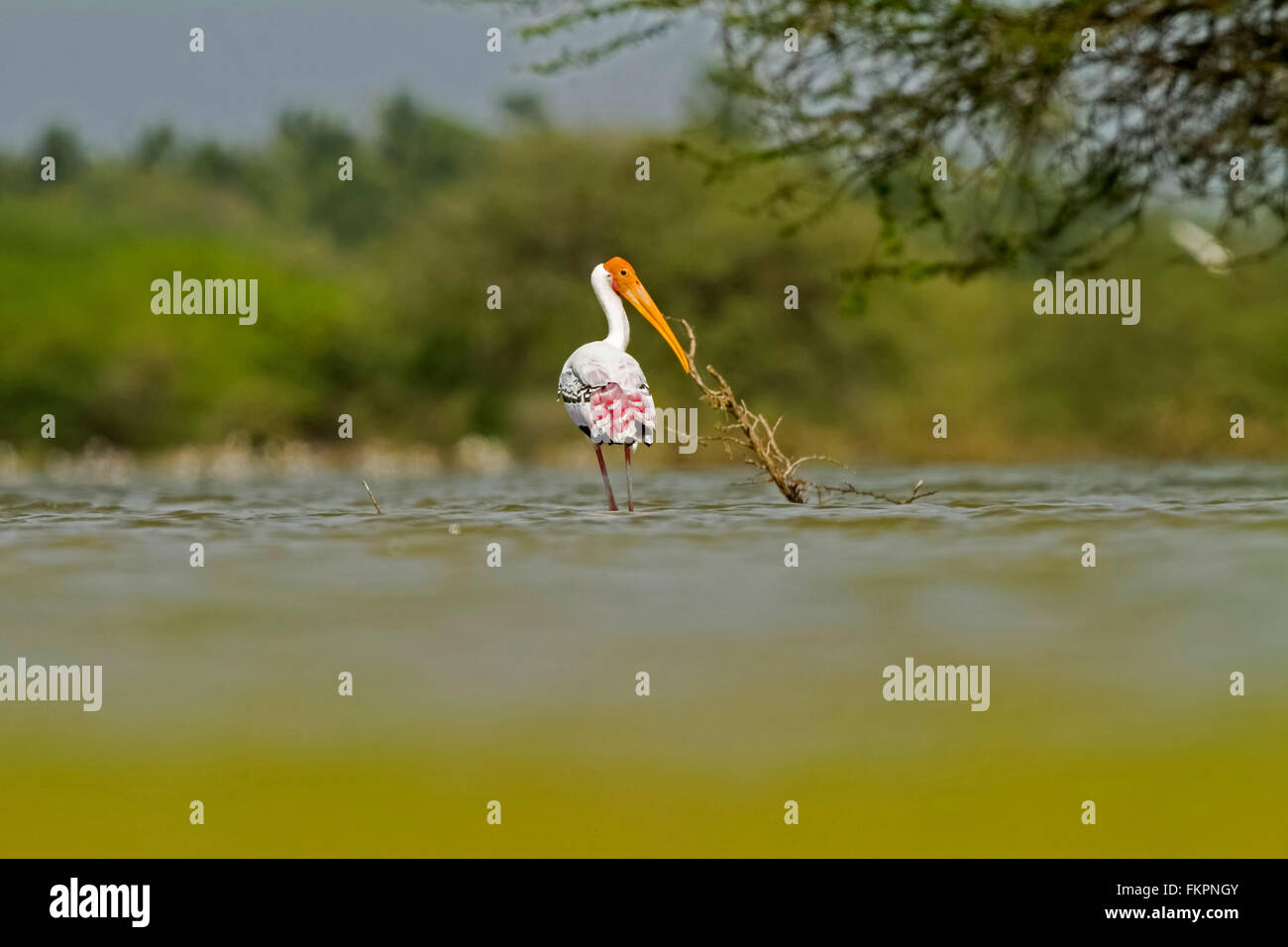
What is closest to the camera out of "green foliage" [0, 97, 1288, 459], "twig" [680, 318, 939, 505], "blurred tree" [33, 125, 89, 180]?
"twig" [680, 318, 939, 505]

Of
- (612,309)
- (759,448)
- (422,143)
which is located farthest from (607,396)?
(422,143)

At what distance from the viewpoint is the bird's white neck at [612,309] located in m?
12.3

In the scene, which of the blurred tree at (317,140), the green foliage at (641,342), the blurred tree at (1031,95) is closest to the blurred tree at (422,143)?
the blurred tree at (317,140)

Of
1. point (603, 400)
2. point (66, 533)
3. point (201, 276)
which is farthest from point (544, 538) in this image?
point (201, 276)

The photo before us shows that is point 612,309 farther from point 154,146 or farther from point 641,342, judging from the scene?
point 154,146

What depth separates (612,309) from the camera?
12.6 meters

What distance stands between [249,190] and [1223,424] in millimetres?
59892

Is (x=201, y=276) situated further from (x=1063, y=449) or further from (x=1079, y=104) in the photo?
(x=1079, y=104)

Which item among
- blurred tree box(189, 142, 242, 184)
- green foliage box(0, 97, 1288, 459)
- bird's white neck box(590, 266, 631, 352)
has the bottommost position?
bird's white neck box(590, 266, 631, 352)

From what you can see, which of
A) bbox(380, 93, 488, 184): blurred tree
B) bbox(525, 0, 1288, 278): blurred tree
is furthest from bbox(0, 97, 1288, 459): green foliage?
bbox(380, 93, 488, 184): blurred tree

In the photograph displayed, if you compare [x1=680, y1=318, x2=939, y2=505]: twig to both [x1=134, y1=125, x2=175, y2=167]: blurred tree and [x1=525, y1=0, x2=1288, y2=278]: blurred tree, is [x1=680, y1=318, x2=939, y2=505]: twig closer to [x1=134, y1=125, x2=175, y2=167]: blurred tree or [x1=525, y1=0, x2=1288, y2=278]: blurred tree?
[x1=525, y1=0, x2=1288, y2=278]: blurred tree

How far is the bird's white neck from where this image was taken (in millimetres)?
12312

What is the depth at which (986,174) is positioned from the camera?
1438 cm

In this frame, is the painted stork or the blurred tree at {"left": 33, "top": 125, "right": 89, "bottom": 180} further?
the blurred tree at {"left": 33, "top": 125, "right": 89, "bottom": 180}
